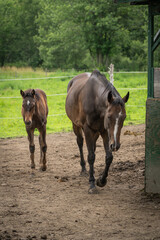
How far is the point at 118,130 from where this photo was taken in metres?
5.00

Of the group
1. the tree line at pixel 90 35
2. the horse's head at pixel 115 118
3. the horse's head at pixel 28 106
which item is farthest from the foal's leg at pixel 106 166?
the tree line at pixel 90 35

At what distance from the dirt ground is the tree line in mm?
16281

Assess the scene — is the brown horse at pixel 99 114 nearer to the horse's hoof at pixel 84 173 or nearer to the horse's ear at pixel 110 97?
the horse's ear at pixel 110 97

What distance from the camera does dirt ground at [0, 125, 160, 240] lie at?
4.10 m

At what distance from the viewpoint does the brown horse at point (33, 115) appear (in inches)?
267

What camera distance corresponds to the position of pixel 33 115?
713 cm

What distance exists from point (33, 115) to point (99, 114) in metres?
1.93

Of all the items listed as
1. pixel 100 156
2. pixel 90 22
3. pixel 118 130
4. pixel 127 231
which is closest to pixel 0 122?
pixel 100 156

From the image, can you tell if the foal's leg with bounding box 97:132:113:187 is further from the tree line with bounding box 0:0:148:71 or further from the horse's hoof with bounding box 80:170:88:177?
the tree line with bounding box 0:0:148:71

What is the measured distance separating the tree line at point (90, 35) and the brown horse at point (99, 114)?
1742cm

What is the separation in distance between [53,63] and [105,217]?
36.1 meters

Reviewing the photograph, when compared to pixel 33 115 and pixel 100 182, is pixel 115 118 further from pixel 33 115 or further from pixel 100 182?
pixel 33 115

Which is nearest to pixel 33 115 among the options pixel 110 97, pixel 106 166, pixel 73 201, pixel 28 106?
pixel 28 106

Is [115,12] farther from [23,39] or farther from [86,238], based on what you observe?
[86,238]
